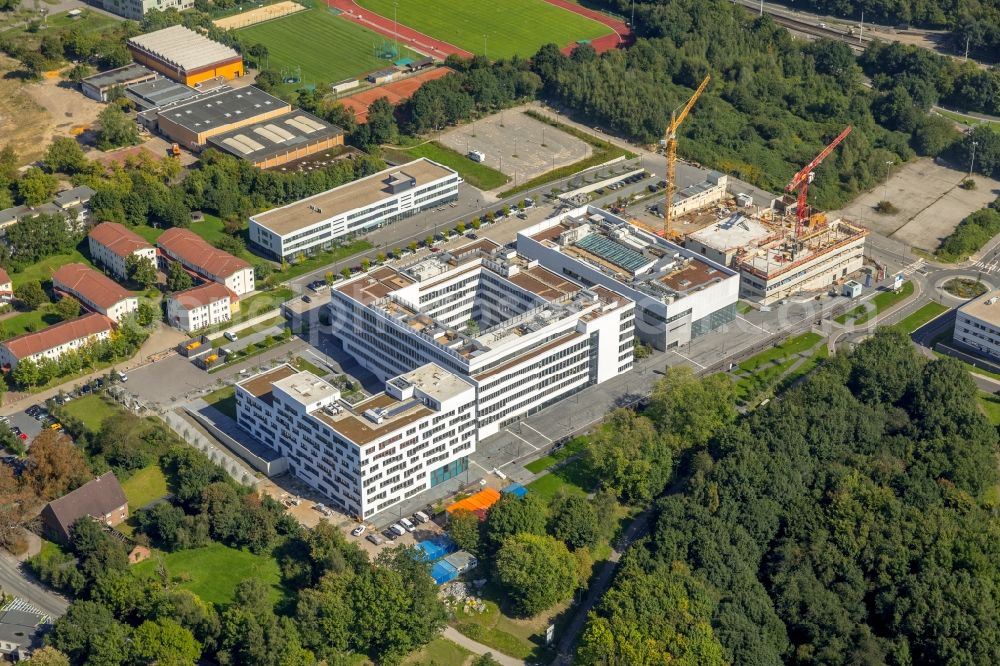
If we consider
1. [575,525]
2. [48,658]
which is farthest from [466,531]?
[48,658]

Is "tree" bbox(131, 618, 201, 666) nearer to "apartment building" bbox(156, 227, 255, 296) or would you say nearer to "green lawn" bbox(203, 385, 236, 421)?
"green lawn" bbox(203, 385, 236, 421)

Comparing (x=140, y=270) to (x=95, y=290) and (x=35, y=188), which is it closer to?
(x=95, y=290)

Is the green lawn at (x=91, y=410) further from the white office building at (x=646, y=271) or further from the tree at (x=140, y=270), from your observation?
the white office building at (x=646, y=271)

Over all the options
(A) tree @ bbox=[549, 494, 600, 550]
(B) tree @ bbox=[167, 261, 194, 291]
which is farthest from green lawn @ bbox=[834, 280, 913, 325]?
(B) tree @ bbox=[167, 261, 194, 291]

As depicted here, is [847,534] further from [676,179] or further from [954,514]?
[676,179]

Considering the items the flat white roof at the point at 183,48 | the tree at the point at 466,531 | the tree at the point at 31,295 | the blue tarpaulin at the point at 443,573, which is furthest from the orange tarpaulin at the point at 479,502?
the flat white roof at the point at 183,48

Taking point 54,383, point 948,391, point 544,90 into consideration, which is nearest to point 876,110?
point 544,90
